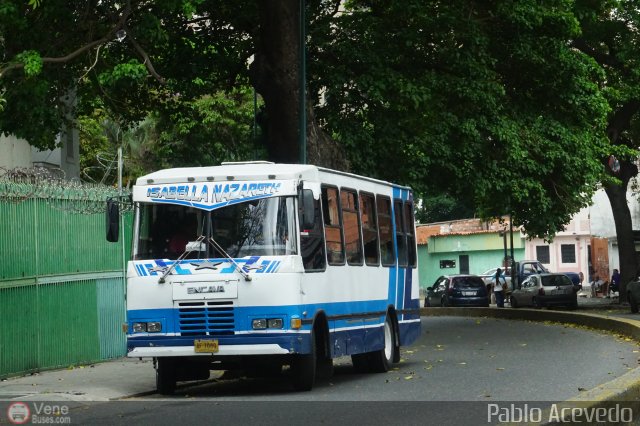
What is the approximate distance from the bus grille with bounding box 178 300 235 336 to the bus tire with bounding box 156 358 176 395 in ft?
2.40

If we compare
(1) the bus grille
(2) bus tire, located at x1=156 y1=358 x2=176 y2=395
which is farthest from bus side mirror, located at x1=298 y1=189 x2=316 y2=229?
(2) bus tire, located at x1=156 y1=358 x2=176 y2=395

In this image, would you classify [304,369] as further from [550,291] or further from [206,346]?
[550,291]

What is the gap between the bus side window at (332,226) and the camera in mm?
16844

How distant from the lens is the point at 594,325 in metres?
30.7

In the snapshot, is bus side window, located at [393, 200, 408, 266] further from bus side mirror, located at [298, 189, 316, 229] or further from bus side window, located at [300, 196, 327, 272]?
bus side mirror, located at [298, 189, 316, 229]

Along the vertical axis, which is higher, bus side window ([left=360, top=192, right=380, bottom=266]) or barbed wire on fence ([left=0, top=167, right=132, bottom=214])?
barbed wire on fence ([left=0, top=167, right=132, bottom=214])

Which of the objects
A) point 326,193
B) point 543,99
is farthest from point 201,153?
point 326,193

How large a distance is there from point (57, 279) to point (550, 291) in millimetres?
31550

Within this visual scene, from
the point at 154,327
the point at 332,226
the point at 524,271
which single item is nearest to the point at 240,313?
the point at 154,327

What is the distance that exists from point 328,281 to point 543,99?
16555 millimetres

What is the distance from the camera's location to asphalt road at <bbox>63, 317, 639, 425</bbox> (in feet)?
41.8

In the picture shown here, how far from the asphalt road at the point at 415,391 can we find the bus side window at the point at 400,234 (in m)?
1.86

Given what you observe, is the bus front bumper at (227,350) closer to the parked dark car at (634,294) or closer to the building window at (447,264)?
the parked dark car at (634,294)

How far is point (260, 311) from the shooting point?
15398 millimetres
